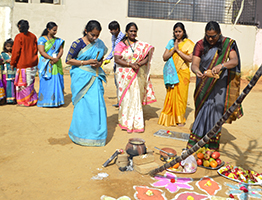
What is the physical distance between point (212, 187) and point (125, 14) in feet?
40.6

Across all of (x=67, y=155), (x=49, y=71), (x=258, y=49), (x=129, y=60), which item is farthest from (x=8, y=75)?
(x=258, y=49)

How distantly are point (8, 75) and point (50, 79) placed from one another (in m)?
1.18

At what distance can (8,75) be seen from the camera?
24.1 feet

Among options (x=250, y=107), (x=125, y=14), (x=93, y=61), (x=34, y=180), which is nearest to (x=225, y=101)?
(x=93, y=61)

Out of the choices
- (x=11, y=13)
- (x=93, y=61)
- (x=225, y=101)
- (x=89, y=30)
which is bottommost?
(x=225, y=101)

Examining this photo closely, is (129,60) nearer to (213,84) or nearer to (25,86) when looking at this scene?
(213,84)

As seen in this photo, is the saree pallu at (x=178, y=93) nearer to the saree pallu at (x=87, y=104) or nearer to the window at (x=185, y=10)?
the saree pallu at (x=87, y=104)

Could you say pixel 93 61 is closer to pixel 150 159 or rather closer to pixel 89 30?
pixel 89 30

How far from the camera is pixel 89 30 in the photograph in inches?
175

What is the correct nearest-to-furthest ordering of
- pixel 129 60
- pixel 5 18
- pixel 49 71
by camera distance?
pixel 129 60 → pixel 49 71 → pixel 5 18

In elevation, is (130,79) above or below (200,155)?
above

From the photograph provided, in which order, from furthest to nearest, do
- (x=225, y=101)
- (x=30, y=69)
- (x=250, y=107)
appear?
(x=250, y=107) < (x=30, y=69) < (x=225, y=101)

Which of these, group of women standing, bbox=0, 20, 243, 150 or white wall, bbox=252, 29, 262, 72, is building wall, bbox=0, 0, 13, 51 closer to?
group of women standing, bbox=0, 20, 243, 150

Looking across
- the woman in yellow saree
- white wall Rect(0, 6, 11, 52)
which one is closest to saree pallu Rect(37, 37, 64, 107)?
the woman in yellow saree
